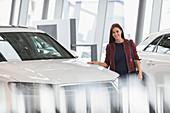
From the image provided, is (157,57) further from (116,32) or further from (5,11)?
(5,11)

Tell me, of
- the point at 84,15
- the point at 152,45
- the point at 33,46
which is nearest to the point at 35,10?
the point at 84,15

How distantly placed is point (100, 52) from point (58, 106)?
9.25 metres

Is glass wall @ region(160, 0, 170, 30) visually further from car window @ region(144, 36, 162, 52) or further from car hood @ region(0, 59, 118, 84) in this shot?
car hood @ region(0, 59, 118, 84)

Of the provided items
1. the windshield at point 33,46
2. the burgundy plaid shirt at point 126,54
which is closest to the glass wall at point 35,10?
the windshield at point 33,46

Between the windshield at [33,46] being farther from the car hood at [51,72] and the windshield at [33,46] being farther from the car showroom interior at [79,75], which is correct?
the car hood at [51,72]

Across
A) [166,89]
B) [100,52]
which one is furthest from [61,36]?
[166,89]

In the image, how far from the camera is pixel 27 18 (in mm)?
15398

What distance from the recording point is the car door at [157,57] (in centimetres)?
527

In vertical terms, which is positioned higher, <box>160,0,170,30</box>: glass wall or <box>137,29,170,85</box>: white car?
<box>160,0,170,30</box>: glass wall

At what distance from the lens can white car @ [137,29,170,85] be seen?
5262 mm

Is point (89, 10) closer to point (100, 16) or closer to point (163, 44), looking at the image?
point (100, 16)

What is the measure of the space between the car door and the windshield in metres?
1.37

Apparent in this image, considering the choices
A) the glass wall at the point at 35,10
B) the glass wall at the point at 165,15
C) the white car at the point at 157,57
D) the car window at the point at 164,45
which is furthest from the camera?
the glass wall at the point at 35,10

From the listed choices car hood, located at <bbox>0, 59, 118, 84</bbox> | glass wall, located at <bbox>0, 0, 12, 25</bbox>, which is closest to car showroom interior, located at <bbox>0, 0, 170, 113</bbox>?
car hood, located at <bbox>0, 59, 118, 84</bbox>
